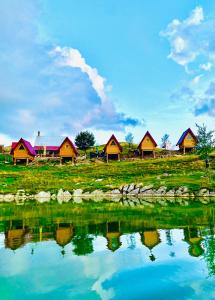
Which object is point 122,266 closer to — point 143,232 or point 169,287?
point 169,287

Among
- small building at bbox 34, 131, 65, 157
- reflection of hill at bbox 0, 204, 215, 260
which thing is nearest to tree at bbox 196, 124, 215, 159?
reflection of hill at bbox 0, 204, 215, 260

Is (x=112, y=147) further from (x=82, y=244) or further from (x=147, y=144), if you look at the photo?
(x=82, y=244)

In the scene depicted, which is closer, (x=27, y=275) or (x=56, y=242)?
(x=27, y=275)

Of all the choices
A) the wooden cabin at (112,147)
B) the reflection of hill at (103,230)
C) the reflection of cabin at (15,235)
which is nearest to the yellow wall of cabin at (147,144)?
the wooden cabin at (112,147)

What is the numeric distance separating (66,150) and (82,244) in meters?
73.9

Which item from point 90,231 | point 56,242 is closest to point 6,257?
point 56,242

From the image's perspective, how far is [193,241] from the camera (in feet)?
46.8

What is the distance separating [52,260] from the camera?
11852 mm

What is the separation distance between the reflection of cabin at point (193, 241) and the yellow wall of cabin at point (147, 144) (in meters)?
72.0

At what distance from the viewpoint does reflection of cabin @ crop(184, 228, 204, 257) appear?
1236cm

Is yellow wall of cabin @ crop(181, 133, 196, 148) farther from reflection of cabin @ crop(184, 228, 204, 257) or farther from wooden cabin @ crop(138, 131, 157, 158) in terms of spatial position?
reflection of cabin @ crop(184, 228, 204, 257)

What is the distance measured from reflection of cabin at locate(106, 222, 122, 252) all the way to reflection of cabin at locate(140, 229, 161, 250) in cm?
117

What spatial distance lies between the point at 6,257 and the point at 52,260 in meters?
1.96

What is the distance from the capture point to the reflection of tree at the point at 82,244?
13.0 meters
